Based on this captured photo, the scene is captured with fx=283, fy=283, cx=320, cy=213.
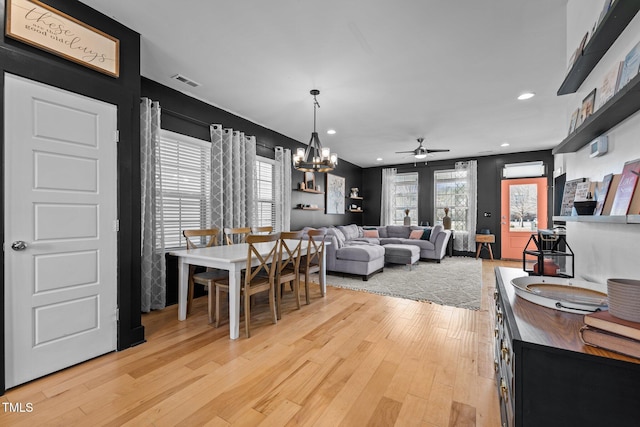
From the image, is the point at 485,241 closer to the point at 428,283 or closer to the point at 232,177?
the point at 428,283

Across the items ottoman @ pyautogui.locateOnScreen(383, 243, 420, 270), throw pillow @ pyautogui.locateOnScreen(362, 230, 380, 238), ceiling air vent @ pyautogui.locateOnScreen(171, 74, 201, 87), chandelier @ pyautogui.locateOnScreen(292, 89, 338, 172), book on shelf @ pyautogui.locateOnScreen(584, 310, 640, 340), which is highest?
ceiling air vent @ pyautogui.locateOnScreen(171, 74, 201, 87)

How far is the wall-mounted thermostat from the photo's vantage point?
1388 millimetres

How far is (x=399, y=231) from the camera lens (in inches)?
303

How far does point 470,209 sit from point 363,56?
6092 mm

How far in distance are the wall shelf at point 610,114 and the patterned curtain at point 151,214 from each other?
12.2 ft

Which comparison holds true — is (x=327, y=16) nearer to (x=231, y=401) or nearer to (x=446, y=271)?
(x=231, y=401)

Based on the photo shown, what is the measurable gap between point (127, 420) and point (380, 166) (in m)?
8.38

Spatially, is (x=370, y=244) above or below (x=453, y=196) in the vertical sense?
below

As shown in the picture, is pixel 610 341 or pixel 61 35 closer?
pixel 610 341

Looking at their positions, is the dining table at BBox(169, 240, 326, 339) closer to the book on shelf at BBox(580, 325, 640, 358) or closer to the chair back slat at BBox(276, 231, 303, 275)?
the chair back slat at BBox(276, 231, 303, 275)

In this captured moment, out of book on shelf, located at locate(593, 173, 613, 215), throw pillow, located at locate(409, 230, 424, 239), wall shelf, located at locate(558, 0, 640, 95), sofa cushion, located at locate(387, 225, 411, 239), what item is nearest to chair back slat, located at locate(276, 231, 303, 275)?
book on shelf, located at locate(593, 173, 613, 215)

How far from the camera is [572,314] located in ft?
3.51

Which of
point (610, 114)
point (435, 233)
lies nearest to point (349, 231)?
point (435, 233)

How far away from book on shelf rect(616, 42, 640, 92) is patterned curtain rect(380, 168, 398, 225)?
7.59 meters
